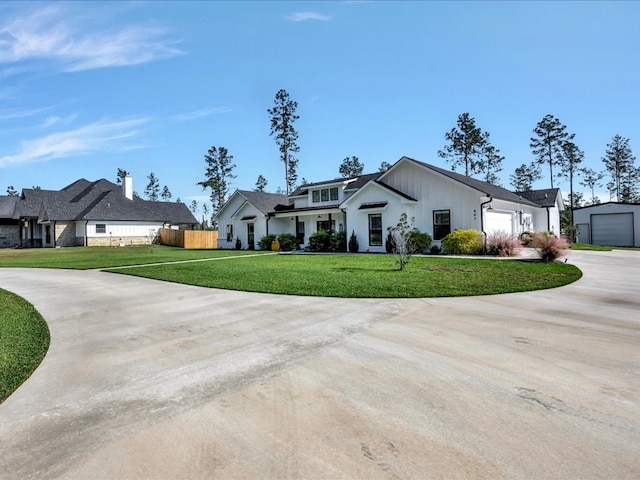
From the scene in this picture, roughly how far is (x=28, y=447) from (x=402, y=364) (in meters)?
3.40

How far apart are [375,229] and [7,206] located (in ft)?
141

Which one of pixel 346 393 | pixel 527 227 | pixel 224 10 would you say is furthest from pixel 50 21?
pixel 527 227

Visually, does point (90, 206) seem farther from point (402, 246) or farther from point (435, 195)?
point (402, 246)

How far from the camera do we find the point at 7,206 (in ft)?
132

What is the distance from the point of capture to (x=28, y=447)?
8.40 feet

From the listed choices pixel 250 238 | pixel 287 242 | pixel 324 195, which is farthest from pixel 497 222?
pixel 250 238

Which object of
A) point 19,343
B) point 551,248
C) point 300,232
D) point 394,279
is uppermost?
point 300,232

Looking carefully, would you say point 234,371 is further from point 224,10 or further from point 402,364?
point 224,10

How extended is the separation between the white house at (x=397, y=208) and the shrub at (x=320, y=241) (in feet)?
3.80

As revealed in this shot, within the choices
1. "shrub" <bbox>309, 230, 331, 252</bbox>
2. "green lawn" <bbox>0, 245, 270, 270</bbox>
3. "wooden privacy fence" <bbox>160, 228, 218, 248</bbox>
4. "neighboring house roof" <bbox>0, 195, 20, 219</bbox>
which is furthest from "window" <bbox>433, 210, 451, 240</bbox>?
"neighboring house roof" <bbox>0, 195, 20, 219</bbox>

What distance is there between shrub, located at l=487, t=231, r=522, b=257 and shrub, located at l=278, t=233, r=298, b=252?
44.5ft

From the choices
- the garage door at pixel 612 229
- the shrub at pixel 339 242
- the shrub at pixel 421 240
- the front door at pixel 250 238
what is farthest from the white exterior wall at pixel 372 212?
the garage door at pixel 612 229

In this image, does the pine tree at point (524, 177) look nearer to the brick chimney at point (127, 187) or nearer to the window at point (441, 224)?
the window at point (441, 224)

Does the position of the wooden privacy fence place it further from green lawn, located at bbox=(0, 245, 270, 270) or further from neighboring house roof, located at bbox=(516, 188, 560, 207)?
neighboring house roof, located at bbox=(516, 188, 560, 207)
